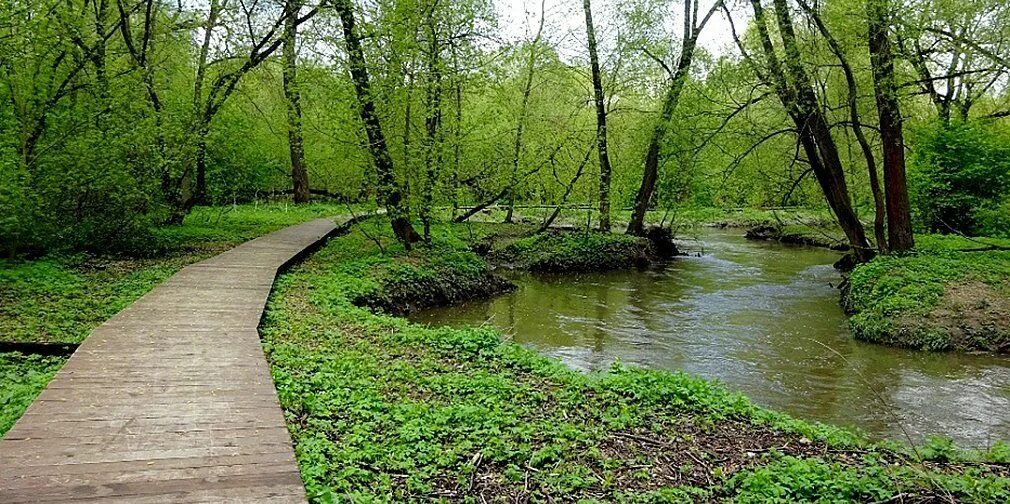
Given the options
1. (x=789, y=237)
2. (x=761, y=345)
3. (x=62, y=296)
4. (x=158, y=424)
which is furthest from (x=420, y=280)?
(x=789, y=237)

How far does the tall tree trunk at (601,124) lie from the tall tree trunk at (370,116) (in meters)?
7.18

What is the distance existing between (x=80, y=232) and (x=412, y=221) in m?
6.50

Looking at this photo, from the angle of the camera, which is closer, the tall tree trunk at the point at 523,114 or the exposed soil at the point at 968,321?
the exposed soil at the point at 968,321

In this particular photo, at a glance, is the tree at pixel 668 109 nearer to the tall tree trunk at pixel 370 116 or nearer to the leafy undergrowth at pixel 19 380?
the tall tree trunk at pixel 370 116

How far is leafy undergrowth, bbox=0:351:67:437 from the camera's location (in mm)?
5212

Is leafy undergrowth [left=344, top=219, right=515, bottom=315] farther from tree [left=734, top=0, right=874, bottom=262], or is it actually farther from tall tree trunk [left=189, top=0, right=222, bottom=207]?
tree [left=734, top=0, right=874, bottom=262]

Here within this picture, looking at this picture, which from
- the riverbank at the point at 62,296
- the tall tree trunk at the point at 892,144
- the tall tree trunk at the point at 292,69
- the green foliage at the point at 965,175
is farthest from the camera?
the green foliage at the point at 965,175

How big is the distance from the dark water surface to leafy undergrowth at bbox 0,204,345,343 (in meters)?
4.56

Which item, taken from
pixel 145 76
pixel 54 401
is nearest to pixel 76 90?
pixel 145 76

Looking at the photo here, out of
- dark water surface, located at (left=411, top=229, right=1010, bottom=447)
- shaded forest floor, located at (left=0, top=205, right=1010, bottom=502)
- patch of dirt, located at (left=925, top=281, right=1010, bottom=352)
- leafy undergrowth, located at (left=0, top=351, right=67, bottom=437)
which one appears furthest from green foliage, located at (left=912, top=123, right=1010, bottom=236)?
leafy undergrowth, located at (left=0, top=351, right=67, bottom=437)

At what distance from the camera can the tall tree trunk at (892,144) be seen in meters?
12.4

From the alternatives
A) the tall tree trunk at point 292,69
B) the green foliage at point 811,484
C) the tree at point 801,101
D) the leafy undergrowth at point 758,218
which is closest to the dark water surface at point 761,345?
the tree at point 801,101

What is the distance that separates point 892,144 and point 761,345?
6.06 metres

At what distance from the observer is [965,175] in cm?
1783
